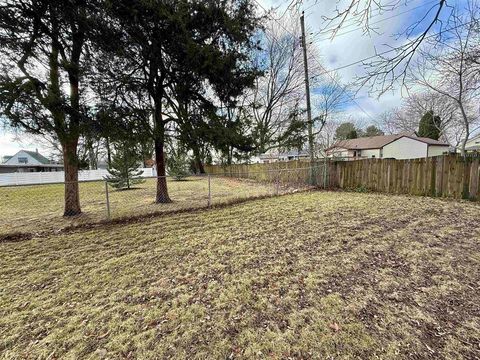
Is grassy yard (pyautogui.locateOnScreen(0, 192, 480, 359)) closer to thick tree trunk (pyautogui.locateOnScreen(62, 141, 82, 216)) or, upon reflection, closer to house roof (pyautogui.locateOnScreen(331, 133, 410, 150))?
thick tree trunk (pyautogui.locateOnScreen(62, 141, 82, 216))

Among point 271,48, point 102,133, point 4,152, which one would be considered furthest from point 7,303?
point 4,152

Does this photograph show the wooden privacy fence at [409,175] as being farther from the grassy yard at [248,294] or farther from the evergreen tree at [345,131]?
the evergreen tree at [345,131]

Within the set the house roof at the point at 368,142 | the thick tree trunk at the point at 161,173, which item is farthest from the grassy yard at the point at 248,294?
the house roof at the point at 368,142

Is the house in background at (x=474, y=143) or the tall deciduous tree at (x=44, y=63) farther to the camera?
the house in background at (x=474, y=143)

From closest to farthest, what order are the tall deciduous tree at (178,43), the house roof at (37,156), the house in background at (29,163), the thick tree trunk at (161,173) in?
the tall deciduous tree at (178,43)
the thick tree trunk at (161,173)
the house in background at (29,163)
the house roof at (37,156)

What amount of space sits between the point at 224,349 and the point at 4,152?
246 feet

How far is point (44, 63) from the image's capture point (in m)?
4.53

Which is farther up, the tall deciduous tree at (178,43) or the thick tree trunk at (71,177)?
the tall deciduous tree at (178,43)

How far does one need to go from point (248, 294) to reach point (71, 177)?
6.05 metres

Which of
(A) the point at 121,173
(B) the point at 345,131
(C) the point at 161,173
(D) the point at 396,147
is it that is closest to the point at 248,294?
(C) the point at 161,173

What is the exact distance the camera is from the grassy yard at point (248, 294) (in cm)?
175

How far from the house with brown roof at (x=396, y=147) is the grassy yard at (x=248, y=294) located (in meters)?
23.0

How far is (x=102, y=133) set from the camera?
4.94 metres

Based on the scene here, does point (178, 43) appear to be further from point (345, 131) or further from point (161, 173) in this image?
point (345, 131)
